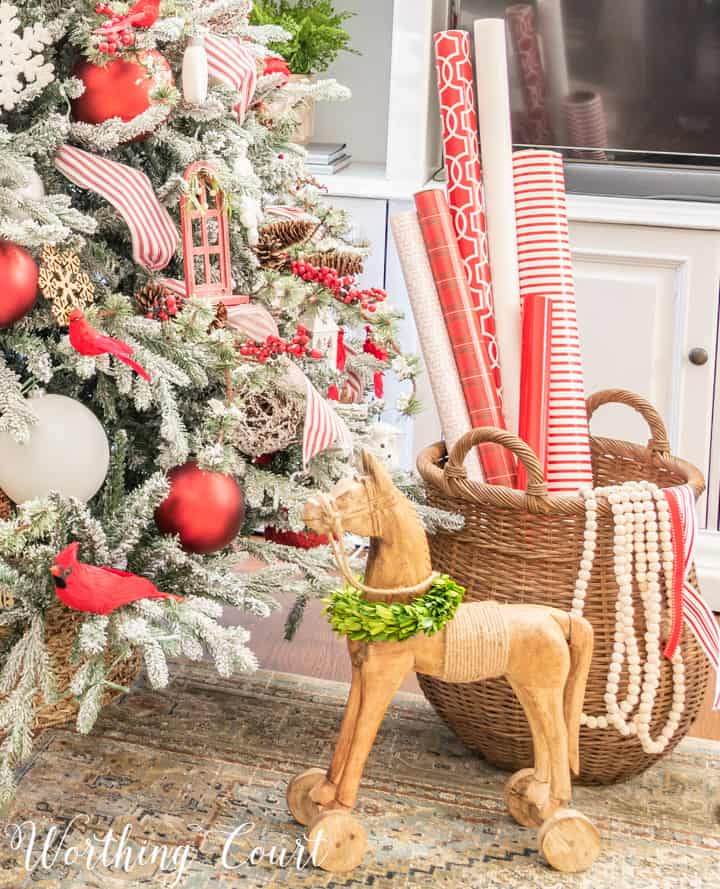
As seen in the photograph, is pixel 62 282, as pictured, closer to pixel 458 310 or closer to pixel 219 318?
pixel 219 318

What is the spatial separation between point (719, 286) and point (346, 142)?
1.05 meters

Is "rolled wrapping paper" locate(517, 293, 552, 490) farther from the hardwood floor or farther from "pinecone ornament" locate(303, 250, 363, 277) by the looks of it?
the hardwood floor

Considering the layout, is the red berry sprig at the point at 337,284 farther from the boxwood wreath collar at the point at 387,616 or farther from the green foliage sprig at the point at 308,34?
the green foliage sprig at the point at 308,34

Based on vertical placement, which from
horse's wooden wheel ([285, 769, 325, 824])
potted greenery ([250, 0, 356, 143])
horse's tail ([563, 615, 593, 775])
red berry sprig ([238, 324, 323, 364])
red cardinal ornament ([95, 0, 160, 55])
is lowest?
horse's wooden wheel ([285, 769, 325, 824])

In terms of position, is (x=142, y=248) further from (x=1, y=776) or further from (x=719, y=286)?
(x=719, y=286)

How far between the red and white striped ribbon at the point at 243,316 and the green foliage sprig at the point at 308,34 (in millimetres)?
1200

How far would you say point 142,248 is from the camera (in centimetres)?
119

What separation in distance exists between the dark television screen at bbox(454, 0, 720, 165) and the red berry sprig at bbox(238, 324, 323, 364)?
47.9 inches

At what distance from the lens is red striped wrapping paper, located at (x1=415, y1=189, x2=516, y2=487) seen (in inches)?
53.0

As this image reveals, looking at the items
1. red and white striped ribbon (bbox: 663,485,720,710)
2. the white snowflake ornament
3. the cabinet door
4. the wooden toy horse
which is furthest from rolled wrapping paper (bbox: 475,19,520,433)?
the cabinet door

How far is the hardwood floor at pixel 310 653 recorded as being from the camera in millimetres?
1675

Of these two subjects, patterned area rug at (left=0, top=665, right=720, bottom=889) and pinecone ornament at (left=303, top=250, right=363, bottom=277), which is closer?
patterned area rug at (left=0, top=665, right=720, bottom=889)

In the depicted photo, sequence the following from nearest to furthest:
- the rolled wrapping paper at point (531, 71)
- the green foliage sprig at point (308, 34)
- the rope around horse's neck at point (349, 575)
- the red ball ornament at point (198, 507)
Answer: the rope around horse's neck at point (349, 575) → the red ball ornament at point (198, 507) → the rolled wrapping paper at point (531, 71) → the green foliage sprig at point (308, 34)

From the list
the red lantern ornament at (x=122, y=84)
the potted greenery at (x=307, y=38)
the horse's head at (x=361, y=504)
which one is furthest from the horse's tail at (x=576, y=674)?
the potted greenery at (x=307, y=38)
